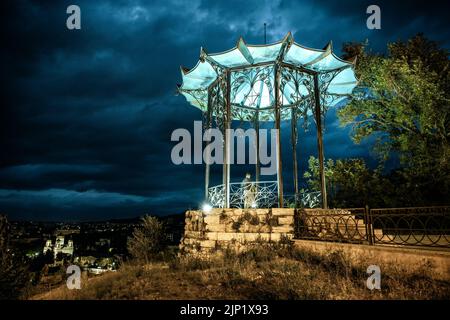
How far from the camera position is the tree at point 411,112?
12.5 metres

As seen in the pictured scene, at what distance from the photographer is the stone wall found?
8.91 metres

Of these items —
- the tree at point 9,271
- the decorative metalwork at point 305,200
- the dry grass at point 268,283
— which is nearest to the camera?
the dry grass at point 268,283

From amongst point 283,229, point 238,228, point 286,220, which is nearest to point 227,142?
point 238,228

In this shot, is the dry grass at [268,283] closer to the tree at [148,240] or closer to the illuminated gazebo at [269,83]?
the illuminated gazebo at [269,83]

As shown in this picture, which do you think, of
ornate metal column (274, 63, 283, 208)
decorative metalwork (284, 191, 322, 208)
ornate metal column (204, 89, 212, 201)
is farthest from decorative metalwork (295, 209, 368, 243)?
ornate metal column (204, 89, 212, 201)

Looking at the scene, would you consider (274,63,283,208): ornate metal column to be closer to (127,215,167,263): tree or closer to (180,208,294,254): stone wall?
(180,208,294,254): stone wall

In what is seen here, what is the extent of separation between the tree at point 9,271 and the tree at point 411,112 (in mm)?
16068

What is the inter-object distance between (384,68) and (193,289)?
14028 mm

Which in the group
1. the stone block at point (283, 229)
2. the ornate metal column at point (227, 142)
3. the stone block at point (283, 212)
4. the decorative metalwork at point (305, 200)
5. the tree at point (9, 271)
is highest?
the ornate metal column at point (227, 142)

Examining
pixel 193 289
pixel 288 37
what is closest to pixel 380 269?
pixel 193 289

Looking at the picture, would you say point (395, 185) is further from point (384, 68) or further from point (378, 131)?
point (384, 68)

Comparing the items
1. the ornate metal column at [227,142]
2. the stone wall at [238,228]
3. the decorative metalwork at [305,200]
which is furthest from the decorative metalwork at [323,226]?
the decorative metalwork at [305,200]

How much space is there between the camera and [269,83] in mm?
15070

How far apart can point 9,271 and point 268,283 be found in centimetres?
829
